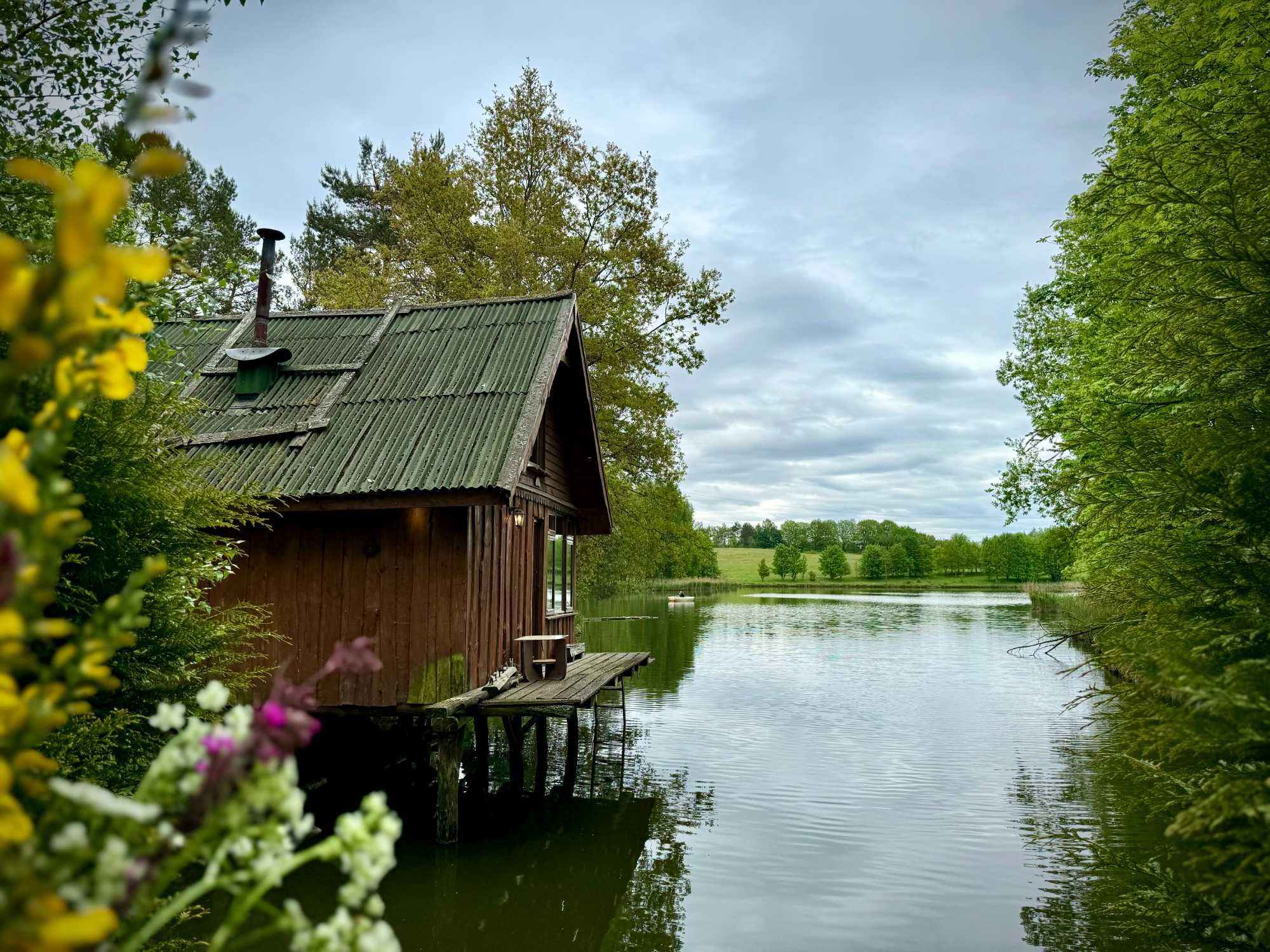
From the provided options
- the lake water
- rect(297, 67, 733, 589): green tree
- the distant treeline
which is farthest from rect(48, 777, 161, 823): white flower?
the distant treeline

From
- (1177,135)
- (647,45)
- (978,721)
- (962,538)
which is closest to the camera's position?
(1177,135)

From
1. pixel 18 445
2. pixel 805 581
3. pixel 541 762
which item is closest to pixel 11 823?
pixel 18 445

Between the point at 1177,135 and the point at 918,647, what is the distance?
86.4 feet

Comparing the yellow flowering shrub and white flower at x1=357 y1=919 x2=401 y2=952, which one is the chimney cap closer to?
the yellow flowering shrub

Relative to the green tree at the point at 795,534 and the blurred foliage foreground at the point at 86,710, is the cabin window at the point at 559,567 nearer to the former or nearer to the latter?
the blurred foliage foreground at the point at 86,710

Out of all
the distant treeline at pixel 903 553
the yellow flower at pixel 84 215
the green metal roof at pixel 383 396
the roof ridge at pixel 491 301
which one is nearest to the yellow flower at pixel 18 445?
the yellow flower at pixel 84 215

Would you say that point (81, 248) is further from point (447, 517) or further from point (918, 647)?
point (918, 647)

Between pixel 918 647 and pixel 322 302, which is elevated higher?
pixel 322 302

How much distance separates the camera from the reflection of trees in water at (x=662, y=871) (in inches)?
329

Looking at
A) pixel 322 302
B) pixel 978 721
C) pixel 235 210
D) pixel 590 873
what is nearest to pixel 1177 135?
pixel 590 873

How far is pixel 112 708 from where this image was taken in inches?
224

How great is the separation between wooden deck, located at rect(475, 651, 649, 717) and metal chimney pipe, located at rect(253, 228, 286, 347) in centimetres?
713

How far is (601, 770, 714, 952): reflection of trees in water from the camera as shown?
8352 mm

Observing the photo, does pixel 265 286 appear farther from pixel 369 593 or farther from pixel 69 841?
pixel 69 841
